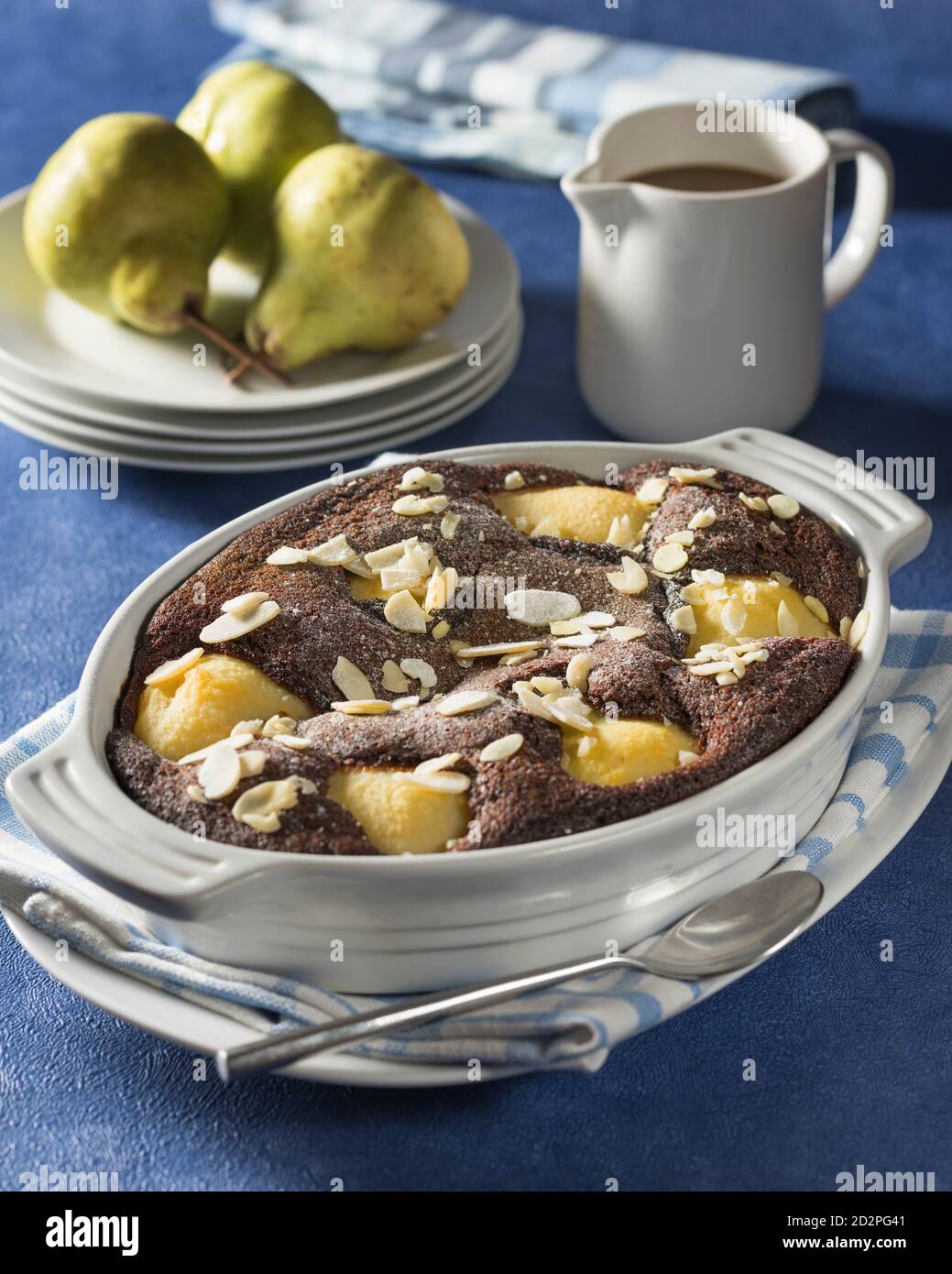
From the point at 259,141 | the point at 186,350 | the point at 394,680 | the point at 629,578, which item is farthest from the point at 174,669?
the point at 259,141

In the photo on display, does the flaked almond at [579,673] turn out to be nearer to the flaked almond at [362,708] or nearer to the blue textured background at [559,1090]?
the flaked almond at [362,708]

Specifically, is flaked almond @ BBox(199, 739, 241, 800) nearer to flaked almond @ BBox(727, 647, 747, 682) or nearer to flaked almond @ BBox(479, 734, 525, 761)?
flaked almond @ BBox(479, 734, 525, 761)

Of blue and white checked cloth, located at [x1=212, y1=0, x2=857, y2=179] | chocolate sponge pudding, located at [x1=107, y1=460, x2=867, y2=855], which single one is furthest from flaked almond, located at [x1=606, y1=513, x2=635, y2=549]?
blue and white checked cloth, located at [x1=212, y1=0, x2=857, y2=179]

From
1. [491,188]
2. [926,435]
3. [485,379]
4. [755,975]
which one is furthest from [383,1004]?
[491,188]

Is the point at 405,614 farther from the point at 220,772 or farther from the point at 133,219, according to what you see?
the point at 133,219

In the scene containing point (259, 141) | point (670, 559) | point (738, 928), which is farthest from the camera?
point (259, 141)

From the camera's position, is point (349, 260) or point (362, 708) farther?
point (349, 260)

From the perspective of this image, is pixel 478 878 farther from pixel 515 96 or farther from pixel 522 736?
pixel 515 96

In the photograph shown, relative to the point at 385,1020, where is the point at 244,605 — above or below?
above
